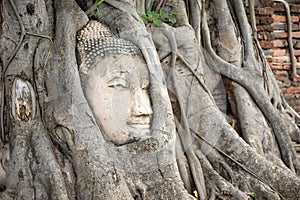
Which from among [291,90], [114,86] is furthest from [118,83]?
[291,90]

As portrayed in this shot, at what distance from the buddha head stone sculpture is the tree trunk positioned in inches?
2.2

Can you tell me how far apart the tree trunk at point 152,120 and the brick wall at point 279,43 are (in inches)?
50.2

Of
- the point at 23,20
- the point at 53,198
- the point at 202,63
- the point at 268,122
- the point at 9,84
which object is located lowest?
the point at 268,122

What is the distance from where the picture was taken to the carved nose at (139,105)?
3.35 meters

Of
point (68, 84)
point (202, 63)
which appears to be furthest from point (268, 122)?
point (68, 84)

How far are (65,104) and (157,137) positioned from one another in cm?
59

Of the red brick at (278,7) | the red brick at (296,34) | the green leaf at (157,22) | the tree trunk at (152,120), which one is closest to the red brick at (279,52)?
the red brick at (296,34)

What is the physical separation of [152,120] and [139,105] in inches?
5.1

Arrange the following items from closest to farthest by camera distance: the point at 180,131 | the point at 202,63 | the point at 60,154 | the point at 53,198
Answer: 1. the point at 53,198
2. the point at 60,154
3. the point at 180,131
4. the point at 202,63

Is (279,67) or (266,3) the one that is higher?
(266,3)

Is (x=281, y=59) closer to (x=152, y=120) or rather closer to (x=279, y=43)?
(x=279, y=43)

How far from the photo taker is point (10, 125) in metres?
3.27

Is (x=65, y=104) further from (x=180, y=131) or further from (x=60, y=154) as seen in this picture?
(x=180, y=131)

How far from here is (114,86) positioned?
11.0 ft
